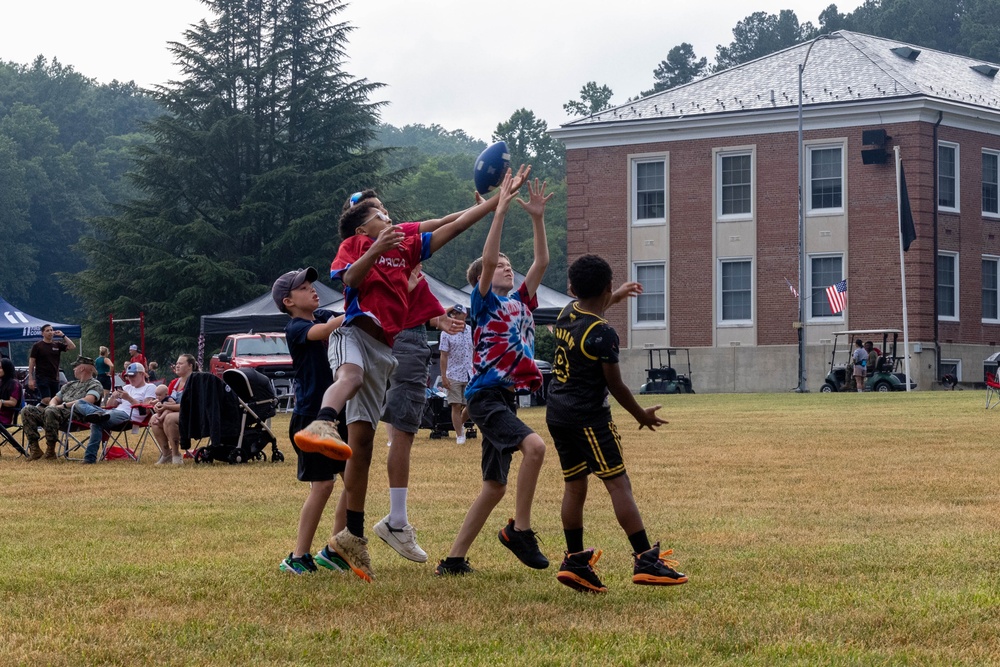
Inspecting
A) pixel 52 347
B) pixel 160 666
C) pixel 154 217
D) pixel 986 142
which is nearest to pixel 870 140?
pixel 986 142

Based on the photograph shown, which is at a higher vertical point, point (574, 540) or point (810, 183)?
point (810, 183)

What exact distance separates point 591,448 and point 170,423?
1136cm

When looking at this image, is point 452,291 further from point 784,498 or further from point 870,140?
point 784,498

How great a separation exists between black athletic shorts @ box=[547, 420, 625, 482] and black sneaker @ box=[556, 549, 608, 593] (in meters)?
0.38

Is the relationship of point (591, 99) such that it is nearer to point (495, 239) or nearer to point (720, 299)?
point (720, 299)

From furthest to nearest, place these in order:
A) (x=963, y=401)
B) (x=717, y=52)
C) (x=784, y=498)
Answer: (x=717, y=52)
(x=963, y=401)
(x=784, y=498)

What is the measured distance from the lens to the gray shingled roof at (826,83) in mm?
48031

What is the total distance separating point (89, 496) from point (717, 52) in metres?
91.0

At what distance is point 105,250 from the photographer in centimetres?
5169

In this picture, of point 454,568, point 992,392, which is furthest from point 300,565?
point 992,392

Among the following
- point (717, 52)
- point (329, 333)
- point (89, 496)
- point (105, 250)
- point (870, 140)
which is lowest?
point (89, 496)

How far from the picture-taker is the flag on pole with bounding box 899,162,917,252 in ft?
143

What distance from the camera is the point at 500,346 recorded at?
7.60 meters

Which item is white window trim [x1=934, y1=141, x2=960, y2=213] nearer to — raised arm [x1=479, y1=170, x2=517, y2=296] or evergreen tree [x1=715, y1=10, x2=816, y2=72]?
raised arm [x1=479, y1=170, x2=517, y2=296]
